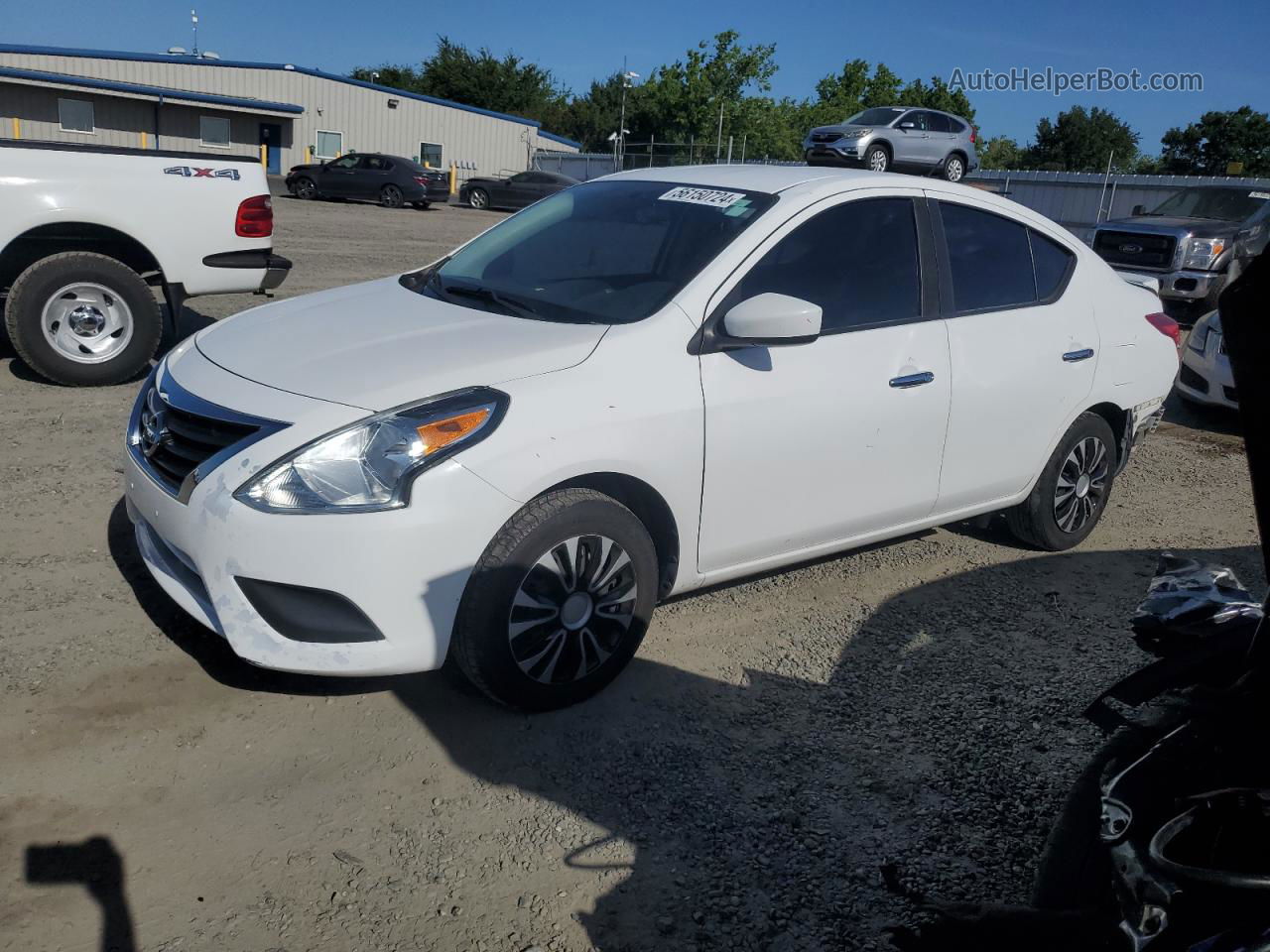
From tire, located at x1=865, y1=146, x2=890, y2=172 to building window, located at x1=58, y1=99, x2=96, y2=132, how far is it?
36602 millimetres

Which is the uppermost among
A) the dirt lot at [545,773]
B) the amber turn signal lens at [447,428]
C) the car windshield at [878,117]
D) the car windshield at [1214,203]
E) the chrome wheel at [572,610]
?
the car windshield at [878,117]

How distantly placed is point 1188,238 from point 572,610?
1385 centimetres

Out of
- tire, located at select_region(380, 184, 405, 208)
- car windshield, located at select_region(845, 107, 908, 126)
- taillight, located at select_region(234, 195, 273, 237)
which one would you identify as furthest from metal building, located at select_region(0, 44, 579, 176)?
taillight, located at select_region(234, 195, 273, 237)

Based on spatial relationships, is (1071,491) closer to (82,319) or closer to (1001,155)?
(82,319)

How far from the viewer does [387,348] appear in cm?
354

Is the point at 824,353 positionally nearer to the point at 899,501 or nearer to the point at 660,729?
the point at 899,501

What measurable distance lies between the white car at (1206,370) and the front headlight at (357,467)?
7.56 meters

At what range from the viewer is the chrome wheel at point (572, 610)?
332 centimetres

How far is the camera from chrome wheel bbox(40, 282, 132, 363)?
6785 millimetres

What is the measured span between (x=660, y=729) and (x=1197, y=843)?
2008 mm

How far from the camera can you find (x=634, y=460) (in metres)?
3.44

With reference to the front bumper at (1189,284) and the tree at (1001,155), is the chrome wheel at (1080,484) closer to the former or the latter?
the front bumper at (1189,284)

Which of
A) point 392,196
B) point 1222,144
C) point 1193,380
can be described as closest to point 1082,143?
point 1222,144

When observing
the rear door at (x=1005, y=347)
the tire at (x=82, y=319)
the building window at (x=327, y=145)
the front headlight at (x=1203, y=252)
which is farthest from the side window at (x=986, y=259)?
the building window at (x=327, y=145)
